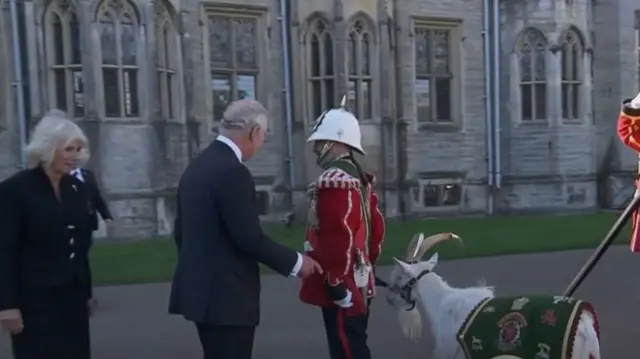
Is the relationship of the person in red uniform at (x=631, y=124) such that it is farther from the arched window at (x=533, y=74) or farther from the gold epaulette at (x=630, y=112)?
the arched window at (x=533, y=74)

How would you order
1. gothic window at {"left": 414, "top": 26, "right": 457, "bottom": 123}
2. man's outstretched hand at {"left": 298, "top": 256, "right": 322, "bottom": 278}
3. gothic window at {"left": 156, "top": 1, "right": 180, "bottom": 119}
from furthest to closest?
gothic window at {"left": 414, "top": 26, "right": 457, "bottom": 123} < gothic window at {"left": 156, "top": 1, "right": 180, "bottom": 119} < man's outstretched hand at {"left": 298, "top": 256, "right": 322, "bottom": 278}

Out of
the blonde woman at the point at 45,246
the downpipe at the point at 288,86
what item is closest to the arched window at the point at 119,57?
the downpipe at the point at 288,86

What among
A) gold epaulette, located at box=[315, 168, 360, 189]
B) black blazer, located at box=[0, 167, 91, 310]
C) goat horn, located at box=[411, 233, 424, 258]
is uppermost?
gold epaulette, located at box=[315, 168, 360, 189]

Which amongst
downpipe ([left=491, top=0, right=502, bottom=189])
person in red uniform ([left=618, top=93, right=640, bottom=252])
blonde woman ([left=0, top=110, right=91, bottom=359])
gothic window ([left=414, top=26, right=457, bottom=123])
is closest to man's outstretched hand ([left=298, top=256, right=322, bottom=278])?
blonde woman ([left=0, top=110, right=91, bottom=359])

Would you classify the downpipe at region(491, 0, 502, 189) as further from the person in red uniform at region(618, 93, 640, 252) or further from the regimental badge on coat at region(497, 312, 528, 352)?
the regimental badge on coat at region(497, 312, 528, 352)

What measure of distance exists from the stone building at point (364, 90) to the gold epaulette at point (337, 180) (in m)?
11.1

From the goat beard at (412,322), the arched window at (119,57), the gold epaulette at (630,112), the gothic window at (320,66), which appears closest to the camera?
the gold epaulette at (630,112)

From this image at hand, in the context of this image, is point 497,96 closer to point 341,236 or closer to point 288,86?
point 288,86

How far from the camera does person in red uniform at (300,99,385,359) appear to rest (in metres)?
4.59

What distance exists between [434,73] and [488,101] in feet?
5.49

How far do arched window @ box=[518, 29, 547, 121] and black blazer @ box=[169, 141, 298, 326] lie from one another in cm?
1763

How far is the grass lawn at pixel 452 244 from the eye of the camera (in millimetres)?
11205

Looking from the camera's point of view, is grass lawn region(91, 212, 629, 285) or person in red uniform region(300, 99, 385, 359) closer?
person in red uniform region(300, 99, 385, 359)

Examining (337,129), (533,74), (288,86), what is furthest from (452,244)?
(533,74)
